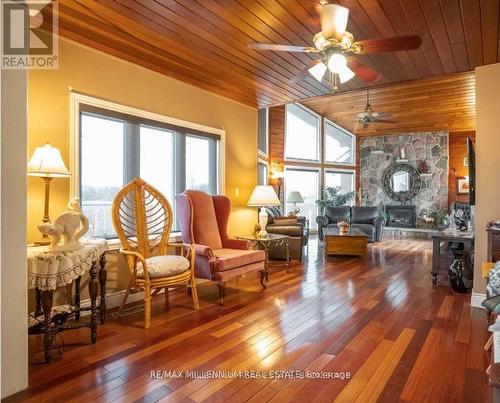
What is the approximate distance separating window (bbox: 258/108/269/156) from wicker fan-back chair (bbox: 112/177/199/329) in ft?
14.7

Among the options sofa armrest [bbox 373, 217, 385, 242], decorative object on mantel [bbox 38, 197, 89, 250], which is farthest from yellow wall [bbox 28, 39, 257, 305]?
sofa armrest [bbox 373, 217, 385, 242]

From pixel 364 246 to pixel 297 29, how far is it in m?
4.15

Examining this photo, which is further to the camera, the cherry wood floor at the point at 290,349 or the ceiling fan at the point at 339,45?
the ceiling fan at the point at 339,45

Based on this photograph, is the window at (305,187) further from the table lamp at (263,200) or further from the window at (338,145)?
the table lamp at (263,200)

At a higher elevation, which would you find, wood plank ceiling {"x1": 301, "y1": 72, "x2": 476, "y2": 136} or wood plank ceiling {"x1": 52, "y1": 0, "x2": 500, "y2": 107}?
wood plank ceiling {"x1": 301, "y1": 72, "x2": 476, "y2": 136}

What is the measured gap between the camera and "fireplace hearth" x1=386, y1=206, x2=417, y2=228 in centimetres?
933

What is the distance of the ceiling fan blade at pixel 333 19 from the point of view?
7.22ft

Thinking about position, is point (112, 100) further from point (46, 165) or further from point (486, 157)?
point (486, 157)

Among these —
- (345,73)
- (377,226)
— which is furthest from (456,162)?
(345,73)

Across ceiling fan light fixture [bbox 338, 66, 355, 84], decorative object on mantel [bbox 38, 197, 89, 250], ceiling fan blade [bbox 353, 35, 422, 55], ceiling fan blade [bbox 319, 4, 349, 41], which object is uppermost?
ceiling fan blade [bbox 319, 4, 349, 41]

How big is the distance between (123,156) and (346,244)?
4072 mm

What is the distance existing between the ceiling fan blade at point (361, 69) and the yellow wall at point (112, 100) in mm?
2154

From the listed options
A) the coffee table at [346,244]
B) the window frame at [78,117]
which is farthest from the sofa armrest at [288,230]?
the window frame at [78,117]

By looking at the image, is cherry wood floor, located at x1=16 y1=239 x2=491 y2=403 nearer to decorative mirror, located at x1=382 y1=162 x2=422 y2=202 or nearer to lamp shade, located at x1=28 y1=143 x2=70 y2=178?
lamp shade, located at x1=28 y1=143 x2=70 y2=178
